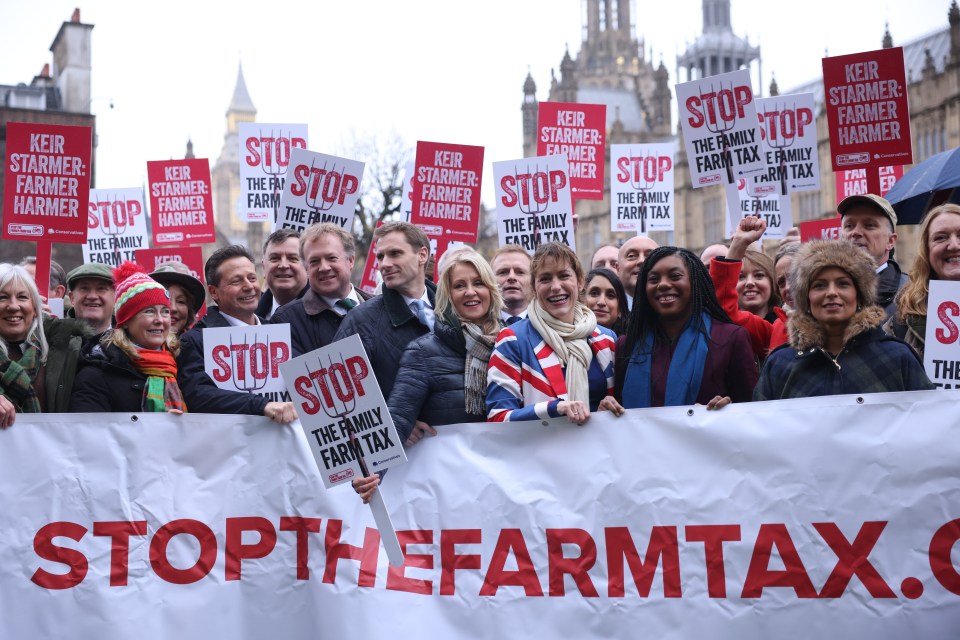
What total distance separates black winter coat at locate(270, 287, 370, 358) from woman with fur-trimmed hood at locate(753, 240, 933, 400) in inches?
97.0

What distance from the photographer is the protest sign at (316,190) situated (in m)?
8.41

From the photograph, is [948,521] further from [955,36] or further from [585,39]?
[585,39]

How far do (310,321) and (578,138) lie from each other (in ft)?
18.0

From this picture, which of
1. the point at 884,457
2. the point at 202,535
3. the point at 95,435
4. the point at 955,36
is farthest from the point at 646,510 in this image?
the point at 955,36

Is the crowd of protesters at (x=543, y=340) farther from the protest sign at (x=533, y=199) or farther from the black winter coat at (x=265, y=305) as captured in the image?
the protest sign at (x=533, y=199)

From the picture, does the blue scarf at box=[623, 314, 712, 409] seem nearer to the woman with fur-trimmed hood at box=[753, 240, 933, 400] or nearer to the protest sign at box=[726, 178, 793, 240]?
the woman with fur-trimmed hood at box=[753, 240, 933, 400]

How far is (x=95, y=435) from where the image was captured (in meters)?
5.22

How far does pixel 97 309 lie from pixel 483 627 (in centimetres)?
268

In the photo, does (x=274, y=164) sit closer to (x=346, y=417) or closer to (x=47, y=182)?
(x=47, y=182)

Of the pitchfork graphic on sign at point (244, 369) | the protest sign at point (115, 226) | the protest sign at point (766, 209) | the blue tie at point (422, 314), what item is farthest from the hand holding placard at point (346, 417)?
the protest sign at point (115, 226)

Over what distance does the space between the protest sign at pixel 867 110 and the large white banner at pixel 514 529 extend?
325 centimetres

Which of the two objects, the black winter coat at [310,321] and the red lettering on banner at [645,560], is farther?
the black winter coat at [310,321]

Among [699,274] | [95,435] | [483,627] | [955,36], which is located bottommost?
[483,627]

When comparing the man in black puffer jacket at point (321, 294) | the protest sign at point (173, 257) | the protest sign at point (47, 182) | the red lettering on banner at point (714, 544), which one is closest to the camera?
the red lettering on banner at point (714, 544)
